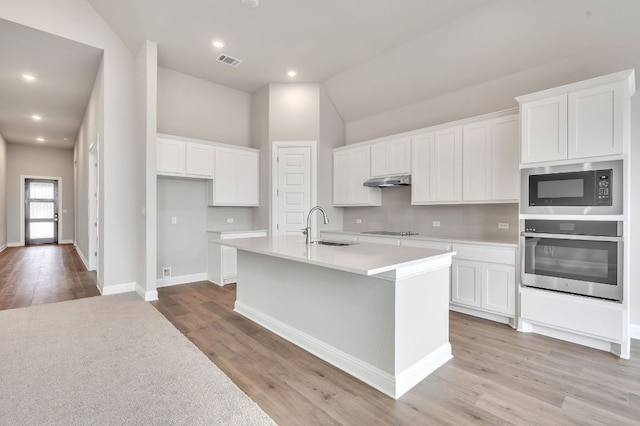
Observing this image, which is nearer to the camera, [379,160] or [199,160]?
[379,160]

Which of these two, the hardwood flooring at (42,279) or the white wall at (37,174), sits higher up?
the white wall at (37,174)

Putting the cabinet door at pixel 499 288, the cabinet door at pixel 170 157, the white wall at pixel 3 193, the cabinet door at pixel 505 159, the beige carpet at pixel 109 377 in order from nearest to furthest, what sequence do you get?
1. the beige carpet at pixel 109 377
2. the cabinet door at pixel 499 288
3. the cabinet door at pixel 505 159
4. the cabinet door at pixel 170 157
5. the white wall at pixel 3 193

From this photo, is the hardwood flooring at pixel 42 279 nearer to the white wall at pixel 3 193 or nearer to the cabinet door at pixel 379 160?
the white wall at pixel 3 193

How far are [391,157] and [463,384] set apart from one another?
10.4ft

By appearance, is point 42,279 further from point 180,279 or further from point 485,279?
point 485,279

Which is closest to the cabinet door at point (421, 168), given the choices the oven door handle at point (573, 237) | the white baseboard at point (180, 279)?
the oven door handle at point (573, 237)

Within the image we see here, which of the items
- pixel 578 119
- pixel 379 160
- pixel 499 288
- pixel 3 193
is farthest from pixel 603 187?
pixel 3 193

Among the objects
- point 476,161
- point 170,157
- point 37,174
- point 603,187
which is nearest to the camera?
point 603,187

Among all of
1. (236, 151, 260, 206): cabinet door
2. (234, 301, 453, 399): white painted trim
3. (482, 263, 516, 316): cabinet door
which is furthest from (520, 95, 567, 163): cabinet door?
(236, 151, 260, 206): cabinet door

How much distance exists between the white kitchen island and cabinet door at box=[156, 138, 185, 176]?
236 cm

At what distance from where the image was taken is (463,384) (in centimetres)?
220

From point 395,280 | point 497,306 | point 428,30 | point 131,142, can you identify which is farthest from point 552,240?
point 131,142

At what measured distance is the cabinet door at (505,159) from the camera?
11.2ft

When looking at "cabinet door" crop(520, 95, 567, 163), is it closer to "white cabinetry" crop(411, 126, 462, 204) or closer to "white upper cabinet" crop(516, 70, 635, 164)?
"white upper cabinet" crop(516, 70, 635, 164)
